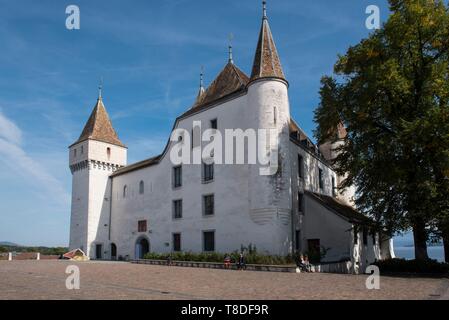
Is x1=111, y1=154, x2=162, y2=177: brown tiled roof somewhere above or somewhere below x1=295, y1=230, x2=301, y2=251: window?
above

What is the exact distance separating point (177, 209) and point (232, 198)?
7305mm

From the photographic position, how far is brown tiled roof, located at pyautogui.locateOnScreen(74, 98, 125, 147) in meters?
46.3

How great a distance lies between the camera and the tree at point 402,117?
67.7ft

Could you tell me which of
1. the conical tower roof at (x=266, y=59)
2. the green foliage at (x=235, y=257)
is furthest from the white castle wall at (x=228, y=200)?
the green foliage at (x=235, y=257)

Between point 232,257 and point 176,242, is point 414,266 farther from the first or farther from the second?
point 176,242

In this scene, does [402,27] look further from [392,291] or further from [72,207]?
[72,207]

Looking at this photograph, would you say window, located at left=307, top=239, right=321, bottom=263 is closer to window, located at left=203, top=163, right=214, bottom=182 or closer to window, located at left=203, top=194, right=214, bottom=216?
window, located at left=203, top=194, right=214, bottom=216

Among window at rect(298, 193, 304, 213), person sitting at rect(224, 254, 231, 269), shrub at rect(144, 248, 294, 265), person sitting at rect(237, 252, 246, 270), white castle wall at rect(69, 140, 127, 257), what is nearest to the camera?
person sitting at rect(237, 252, 246, 270)

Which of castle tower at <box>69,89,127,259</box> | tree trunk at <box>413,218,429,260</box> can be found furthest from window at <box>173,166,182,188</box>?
tree trunk at <box>413,218,429,260</box>

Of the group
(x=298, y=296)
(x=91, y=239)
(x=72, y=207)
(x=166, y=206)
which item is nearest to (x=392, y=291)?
(x=298, y=296)

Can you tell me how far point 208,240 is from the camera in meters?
31.8

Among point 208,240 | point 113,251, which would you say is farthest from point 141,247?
point 208,240

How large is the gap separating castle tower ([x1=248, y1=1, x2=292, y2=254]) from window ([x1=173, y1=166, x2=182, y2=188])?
957 centimetres
